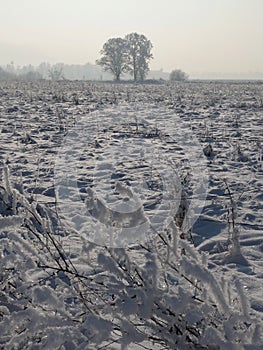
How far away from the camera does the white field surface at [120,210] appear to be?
5.06 ft

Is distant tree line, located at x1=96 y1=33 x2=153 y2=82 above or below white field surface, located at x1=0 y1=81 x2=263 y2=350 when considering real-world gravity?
above

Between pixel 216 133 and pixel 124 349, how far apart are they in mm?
7242

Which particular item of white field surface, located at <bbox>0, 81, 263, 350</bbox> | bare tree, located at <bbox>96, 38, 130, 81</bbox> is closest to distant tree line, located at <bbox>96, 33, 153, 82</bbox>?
bare tree, located at <bbox>96, 38, 130, 81</bbox>

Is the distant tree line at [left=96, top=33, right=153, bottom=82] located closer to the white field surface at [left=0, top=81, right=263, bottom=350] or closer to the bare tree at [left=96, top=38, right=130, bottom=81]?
the bare tree at [left=96, top=38, right=130, bottom=81]

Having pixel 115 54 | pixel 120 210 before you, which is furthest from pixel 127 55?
pixel 120 210

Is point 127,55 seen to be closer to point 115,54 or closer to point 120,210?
point 115,54

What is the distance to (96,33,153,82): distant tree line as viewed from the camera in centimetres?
5819

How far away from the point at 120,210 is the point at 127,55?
198 ft

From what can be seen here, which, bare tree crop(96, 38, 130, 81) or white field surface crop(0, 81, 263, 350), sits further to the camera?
bare tree crop(96, 38, 130, 81)

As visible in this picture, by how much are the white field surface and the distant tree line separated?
162 feet

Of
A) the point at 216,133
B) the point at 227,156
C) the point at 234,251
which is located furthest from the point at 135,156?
the point at 234,251

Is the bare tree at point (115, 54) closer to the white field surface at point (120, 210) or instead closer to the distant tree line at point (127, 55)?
the distant tree line at point (127, 55)

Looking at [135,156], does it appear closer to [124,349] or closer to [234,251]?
[234,251]

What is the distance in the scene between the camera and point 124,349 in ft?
4.96
